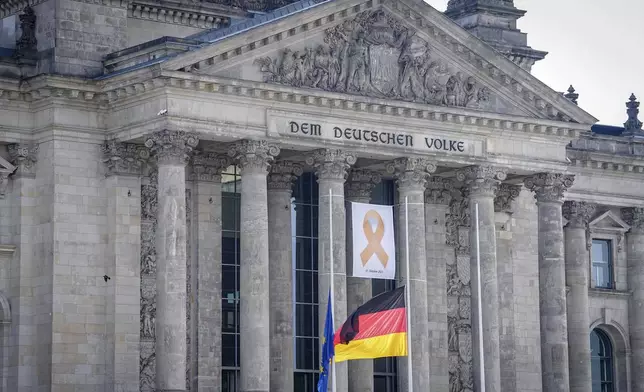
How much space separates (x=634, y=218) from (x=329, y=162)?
19.1 metres

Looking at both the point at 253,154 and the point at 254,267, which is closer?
the point at 254,267

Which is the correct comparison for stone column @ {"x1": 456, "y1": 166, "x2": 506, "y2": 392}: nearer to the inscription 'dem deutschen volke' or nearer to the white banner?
the inscription 'dem deutschen volke'

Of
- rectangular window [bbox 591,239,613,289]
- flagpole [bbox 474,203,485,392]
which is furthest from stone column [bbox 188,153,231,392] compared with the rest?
rectangular window [bbox 591,239,613,289]

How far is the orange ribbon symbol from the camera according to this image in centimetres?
6050

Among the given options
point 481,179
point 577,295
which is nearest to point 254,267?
point 481,179

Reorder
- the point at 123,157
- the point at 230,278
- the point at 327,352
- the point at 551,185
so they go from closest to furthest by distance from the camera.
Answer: the point at 327,352, the point at 123,157, the point at 230,278, the point at 551,185

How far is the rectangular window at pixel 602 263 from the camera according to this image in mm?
75812

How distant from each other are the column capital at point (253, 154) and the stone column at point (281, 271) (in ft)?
12.2

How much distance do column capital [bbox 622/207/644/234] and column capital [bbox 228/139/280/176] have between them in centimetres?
2123

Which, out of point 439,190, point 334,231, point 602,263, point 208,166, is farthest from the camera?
point 602,263

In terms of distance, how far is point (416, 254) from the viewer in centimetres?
6331

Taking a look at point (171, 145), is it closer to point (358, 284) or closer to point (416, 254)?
point (416, 254)

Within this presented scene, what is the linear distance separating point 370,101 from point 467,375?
12372mm

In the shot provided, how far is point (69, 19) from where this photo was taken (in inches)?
2406
